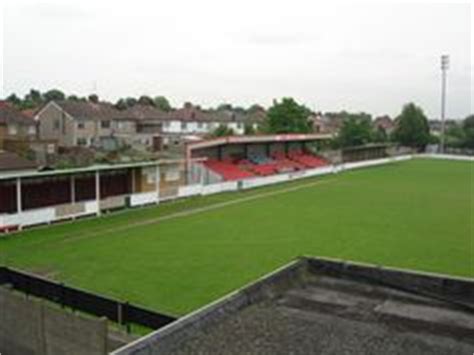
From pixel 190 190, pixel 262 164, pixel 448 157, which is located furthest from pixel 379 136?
pixel 190 190

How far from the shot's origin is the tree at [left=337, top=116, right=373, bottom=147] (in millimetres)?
85750

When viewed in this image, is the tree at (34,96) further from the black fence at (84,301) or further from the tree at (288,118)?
the black fence at (84,301)

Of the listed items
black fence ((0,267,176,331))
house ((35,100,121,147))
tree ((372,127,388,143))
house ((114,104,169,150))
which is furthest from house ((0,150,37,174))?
tree ((372,127,388,143))

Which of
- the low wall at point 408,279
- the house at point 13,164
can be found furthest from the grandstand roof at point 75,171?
the low wall at point 408,279

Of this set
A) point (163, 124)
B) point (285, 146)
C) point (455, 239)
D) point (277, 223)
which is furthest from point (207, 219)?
point (163, 124)

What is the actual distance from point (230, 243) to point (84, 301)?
1134 centimetres

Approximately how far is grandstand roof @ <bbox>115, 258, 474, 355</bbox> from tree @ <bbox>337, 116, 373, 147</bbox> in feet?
245

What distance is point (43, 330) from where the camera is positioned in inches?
566

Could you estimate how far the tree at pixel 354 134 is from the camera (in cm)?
8575

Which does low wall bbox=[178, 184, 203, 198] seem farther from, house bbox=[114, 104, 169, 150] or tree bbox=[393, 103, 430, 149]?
tree bbox=[393, 103, 430, 149]

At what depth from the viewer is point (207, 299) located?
1764 centimetres

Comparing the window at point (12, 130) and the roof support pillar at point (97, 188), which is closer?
the roof support pillar at point (97, 188)

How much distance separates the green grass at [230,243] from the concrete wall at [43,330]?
335 centimetres

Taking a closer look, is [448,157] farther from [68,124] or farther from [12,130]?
[12,130]
